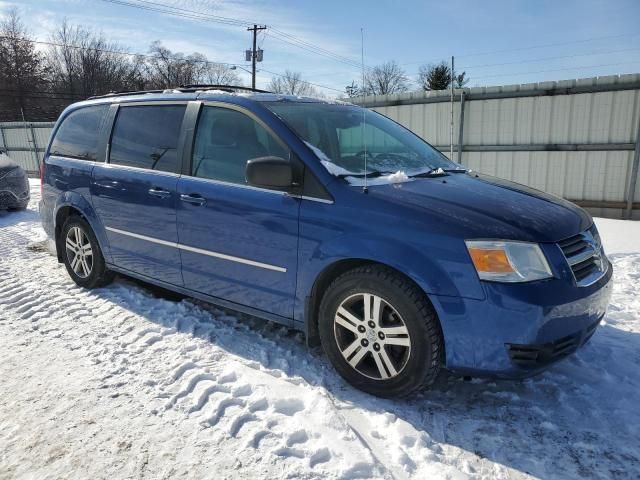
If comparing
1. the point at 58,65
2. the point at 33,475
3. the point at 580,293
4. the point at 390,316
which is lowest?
the point at 33,475

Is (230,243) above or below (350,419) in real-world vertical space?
above

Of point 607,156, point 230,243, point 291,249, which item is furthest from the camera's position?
point 607,156

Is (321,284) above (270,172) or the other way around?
the other way around

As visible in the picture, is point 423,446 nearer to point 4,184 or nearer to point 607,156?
point 607,156

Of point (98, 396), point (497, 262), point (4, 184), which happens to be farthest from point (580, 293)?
point (4, 184)

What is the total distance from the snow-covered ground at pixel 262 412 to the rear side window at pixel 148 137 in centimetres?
128

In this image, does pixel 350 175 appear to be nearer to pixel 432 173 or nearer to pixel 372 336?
pixel 432 173

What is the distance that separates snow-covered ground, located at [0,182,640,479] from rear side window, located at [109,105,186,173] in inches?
50.4

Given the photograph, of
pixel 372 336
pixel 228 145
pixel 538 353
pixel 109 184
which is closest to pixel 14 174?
pixel 109 184

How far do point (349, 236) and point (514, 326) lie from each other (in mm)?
976

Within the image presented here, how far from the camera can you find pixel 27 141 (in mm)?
18750

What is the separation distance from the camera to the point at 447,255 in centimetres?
242

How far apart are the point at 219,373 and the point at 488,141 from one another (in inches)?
321

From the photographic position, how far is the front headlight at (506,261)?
7.75 feet
